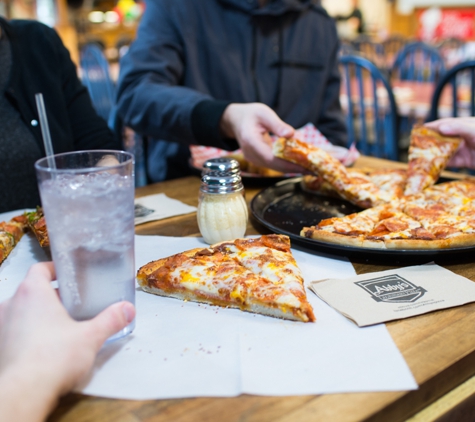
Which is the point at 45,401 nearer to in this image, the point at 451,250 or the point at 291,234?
the point at 291,234

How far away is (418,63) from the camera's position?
5395mm

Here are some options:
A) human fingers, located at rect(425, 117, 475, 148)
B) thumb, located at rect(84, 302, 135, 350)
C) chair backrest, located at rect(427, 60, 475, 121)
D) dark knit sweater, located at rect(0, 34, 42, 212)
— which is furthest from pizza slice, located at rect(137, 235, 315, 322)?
chair backrest, located at rect(427, 60, 475, 121)

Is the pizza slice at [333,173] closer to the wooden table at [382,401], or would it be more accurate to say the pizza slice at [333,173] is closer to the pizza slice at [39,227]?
the wooden table at [382,401]

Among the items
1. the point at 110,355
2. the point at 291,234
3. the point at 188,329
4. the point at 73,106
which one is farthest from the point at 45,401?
the point at 73,106

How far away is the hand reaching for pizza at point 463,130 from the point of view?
1580 millimetres

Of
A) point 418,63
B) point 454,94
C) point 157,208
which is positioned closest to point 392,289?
point 157,208

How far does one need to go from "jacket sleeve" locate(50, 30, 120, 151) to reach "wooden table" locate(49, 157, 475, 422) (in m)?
1.50

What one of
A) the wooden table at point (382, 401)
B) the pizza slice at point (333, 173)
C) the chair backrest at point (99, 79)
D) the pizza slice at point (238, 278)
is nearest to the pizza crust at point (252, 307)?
the pizza slice at point (238, 278)

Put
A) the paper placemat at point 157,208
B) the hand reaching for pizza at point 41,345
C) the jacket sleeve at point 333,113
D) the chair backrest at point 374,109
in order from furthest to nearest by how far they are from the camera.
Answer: the chair backrest at point 374,109 < the jacket sleeve at point 333,113 < the paper placemat at point 157,208 < the hand reaching for pizza at point 41,345

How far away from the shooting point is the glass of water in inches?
28.0

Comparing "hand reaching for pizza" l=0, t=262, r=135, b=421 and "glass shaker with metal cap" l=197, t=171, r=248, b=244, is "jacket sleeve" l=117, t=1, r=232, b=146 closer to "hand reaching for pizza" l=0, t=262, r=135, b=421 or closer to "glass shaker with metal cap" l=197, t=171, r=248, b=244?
"glass shaker with metal cap" l=197, t=171, r=248, b=244

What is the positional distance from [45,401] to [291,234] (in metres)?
0.70

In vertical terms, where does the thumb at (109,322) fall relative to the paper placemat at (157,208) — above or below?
above

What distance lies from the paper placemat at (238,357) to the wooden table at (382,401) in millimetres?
15
